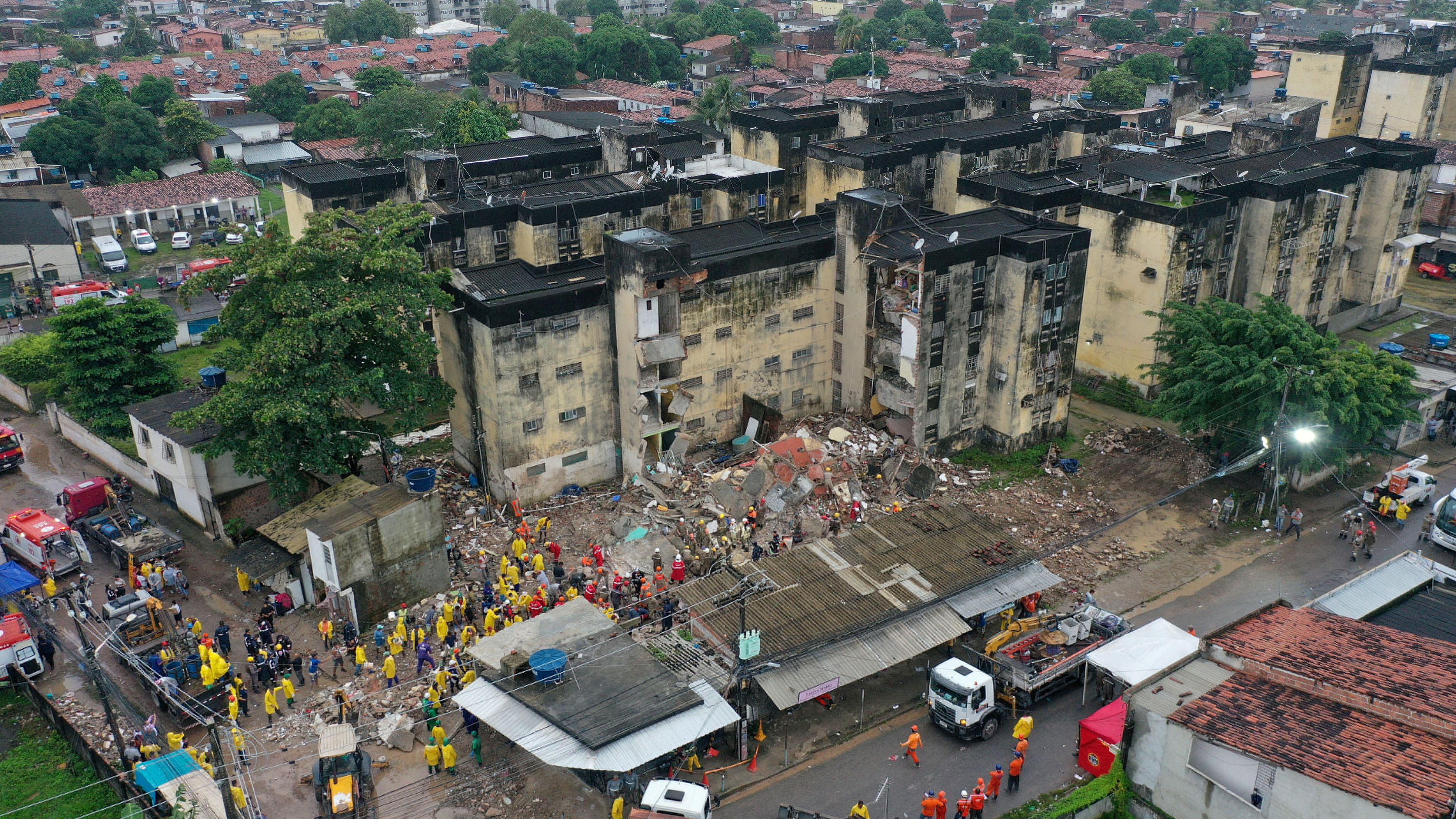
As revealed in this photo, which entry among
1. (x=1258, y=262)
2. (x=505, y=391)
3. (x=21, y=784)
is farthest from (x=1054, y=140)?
(x=21, y=784)

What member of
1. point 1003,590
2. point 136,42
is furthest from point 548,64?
point 1003,590

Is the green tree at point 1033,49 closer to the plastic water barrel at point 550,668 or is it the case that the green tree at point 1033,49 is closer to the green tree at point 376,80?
the green tree at point 376,80

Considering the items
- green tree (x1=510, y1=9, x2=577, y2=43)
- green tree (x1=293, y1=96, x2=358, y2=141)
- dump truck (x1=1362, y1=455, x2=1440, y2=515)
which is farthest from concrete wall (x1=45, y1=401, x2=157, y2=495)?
green tree (x1=510, y1=9, x2=577, y2=43)

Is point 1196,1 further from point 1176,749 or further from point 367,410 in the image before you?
point 1176,749

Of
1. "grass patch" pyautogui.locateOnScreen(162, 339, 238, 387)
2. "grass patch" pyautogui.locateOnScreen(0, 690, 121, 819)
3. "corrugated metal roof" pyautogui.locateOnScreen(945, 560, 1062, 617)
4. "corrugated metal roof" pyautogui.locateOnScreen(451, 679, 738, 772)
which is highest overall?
"corrugated metal roof" pyautogui.locateOnScreen(451, 679, 738, 772)

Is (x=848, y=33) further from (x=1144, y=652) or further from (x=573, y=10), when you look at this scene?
(x=1144, y=652)

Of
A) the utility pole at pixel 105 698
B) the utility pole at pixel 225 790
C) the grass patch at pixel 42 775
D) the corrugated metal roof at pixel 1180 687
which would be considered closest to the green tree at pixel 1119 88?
the corrugated metal roof at pixel 1180 687

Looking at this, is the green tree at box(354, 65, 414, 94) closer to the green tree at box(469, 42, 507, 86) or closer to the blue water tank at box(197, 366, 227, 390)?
the green tree at box(469, 42, 507, 86)
